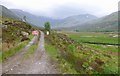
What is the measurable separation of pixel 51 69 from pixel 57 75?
256 cm

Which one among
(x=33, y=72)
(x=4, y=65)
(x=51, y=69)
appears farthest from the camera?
(x=4, y=65)

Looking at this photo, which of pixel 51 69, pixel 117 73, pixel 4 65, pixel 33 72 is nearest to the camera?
pixel 117 73

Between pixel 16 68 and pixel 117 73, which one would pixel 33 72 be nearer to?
pixel 16 68

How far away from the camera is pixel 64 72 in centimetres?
2162

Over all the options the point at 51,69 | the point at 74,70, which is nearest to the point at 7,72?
the point at 51,69

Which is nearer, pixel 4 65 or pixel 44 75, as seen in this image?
pixel 44 75

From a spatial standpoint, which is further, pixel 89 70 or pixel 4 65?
pixel 4 65

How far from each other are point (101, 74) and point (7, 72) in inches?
286

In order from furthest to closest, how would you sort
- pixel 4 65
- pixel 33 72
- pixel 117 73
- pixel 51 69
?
pixel 4 65 → pixel 51 69 → pixel 33 72 → pixel 117 73

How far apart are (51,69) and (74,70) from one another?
6.59 ft

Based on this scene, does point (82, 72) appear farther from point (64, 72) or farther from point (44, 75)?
point (44, 75)

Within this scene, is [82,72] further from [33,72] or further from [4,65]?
[4,65]

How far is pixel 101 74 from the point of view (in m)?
20.1

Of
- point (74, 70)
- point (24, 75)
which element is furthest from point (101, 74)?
point (24, 75)
